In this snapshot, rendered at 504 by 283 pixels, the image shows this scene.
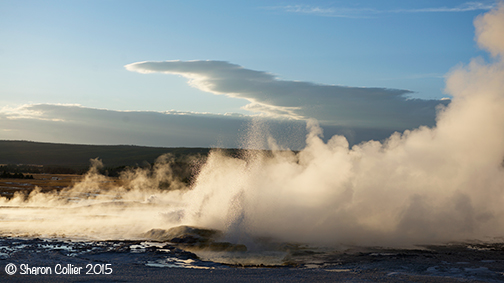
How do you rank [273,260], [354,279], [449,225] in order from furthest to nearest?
1. [449,225]
2. [273,260]
3. [354,279]

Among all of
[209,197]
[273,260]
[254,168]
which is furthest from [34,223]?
[273,260]

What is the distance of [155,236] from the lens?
1975 cm

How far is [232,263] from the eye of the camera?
1538 cm

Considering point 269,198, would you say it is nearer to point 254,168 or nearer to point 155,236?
point 254,168

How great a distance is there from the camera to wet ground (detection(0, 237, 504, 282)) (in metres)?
12.4

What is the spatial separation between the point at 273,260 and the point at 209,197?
8.10 m
